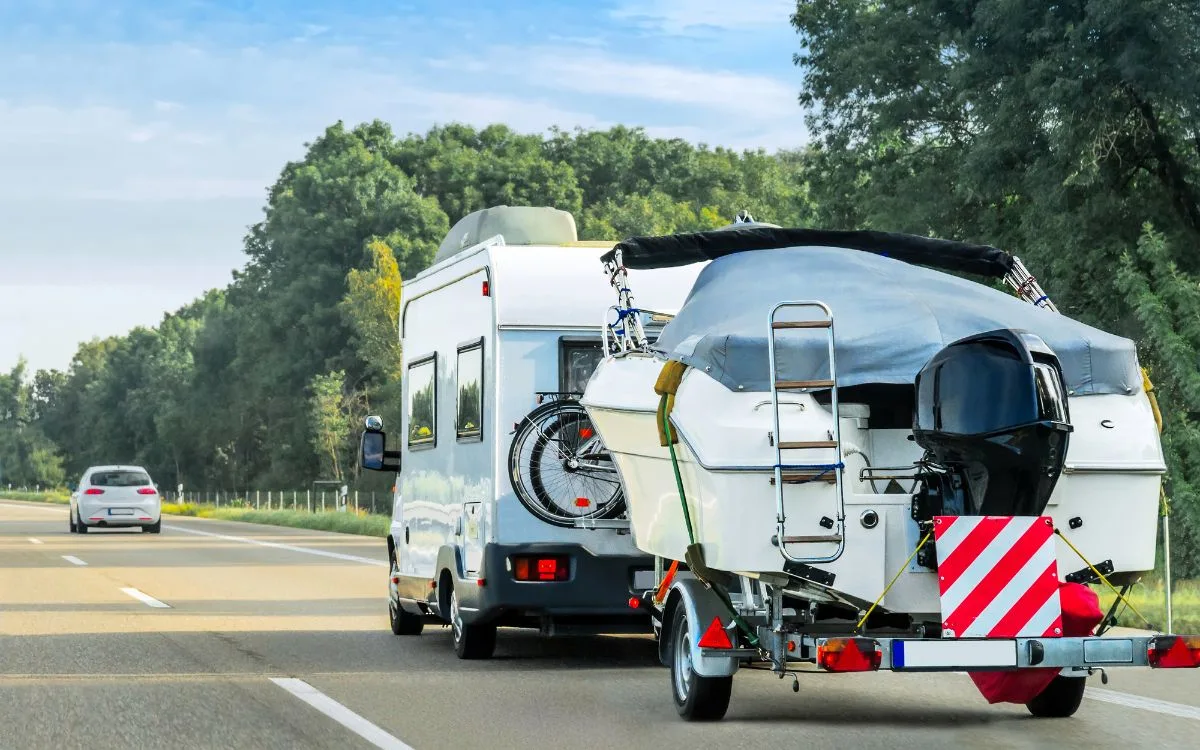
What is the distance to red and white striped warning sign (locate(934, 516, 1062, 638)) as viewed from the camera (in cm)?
846

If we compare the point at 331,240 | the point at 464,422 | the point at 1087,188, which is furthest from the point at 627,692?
the point at 331,240

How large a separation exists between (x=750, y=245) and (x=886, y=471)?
2.54 meters

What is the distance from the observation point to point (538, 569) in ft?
39.5

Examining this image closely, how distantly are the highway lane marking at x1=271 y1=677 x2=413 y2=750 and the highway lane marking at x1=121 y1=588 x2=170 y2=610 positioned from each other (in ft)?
23.8

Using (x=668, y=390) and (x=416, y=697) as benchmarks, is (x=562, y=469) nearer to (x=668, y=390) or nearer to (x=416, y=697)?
(x=416, y=697)

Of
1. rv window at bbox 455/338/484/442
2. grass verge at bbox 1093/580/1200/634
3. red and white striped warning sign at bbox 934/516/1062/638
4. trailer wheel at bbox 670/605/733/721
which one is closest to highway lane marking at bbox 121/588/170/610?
rv window at bbox 455/338/484/442

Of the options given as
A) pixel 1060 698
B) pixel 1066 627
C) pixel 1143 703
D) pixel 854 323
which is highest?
pixel 854 323

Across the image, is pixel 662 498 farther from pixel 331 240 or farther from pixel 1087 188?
pixel 331 240

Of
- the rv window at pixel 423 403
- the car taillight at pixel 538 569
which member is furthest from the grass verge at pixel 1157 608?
the rv window at pixel 423 403

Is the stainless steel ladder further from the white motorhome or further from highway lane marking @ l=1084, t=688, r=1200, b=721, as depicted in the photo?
the white motorhome

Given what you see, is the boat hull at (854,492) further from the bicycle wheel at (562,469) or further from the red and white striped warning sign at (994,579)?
the bicycle wheel at (562,469)

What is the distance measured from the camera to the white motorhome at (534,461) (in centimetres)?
1207

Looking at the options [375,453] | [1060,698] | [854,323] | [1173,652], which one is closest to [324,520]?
[375,453]

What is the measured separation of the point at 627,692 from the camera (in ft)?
36.8
